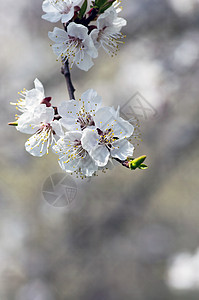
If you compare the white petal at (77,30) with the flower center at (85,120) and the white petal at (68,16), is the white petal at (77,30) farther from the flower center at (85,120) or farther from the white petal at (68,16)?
the flower center at (85,120)

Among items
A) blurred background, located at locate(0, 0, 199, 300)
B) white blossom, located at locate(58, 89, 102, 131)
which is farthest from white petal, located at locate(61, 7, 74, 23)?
blurred background, located at locate(0, 0, 199, 300)

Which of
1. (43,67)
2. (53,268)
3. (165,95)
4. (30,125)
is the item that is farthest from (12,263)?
(30,125)

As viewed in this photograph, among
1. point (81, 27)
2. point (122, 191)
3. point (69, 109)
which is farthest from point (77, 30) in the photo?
point (122, 191)

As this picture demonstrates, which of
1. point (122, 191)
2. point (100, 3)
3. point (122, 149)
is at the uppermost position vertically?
point (122, 191)

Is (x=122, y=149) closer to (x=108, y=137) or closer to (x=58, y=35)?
(x=108, y=137)

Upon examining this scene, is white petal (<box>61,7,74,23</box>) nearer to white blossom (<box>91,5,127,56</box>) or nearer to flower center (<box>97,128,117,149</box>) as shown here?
white blossom (<box>91,5,127,56</box>)

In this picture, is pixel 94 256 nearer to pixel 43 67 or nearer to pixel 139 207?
pixel 139 207
